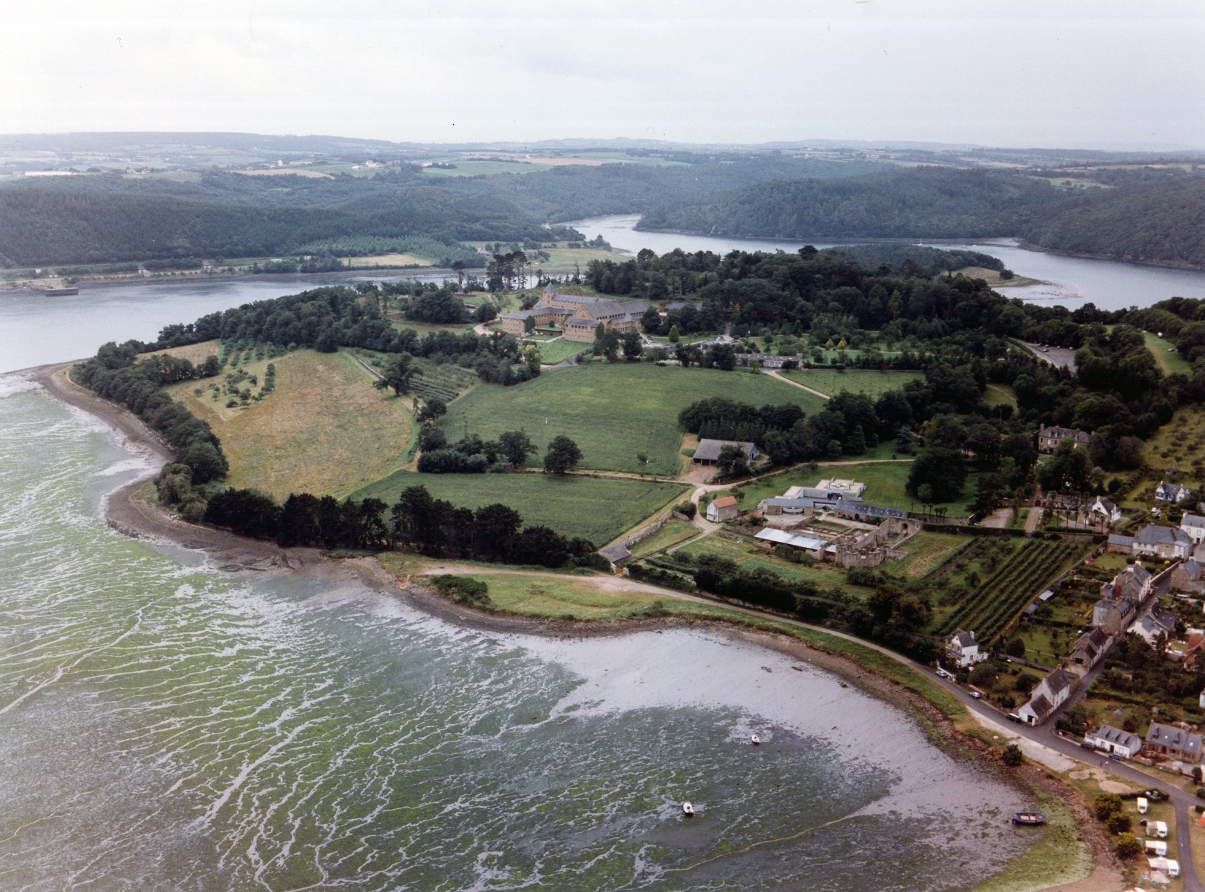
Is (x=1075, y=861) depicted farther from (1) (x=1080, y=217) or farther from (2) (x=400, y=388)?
(1) (x=1080, y=217)

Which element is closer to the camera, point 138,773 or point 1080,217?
point 138,773

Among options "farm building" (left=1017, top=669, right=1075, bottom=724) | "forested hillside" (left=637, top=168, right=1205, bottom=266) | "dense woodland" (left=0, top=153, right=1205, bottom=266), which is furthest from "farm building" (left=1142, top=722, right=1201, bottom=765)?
"forested hillside" (left=637, top=168, right=1205, bottom=266)

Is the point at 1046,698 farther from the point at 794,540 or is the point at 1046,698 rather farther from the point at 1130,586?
the point at 794,540

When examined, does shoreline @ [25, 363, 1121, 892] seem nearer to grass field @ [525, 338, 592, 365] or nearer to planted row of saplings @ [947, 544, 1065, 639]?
planted row of saplings @ [947, 544, 1065, 639]

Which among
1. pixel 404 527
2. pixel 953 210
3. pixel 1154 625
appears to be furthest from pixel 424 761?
pixel 953 210

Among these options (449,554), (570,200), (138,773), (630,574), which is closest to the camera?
(138,773)

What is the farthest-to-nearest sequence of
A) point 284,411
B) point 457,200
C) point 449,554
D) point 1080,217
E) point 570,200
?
point 570,200, point 457,200, point 1080,217, point 284,411, point 449,554

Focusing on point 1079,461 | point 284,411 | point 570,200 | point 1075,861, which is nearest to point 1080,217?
point 570,200
